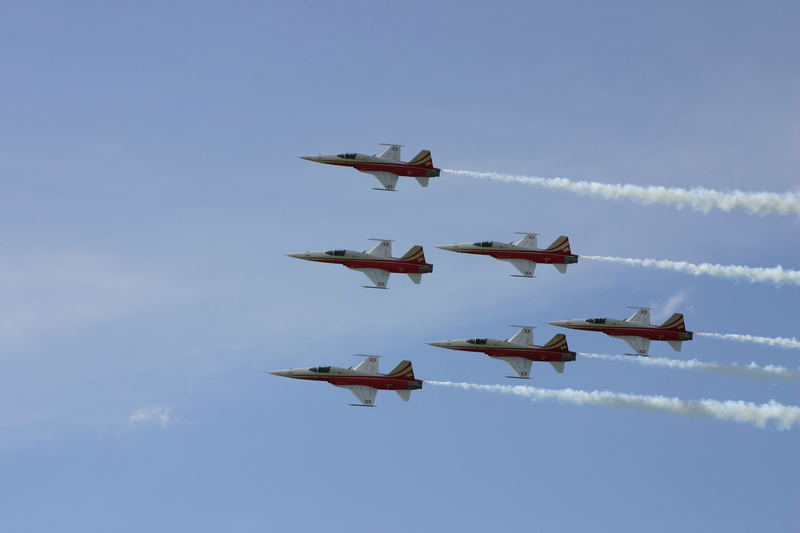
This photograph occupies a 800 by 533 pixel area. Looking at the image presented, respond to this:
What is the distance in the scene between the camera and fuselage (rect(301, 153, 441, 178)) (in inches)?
6132

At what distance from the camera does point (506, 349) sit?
15612cm

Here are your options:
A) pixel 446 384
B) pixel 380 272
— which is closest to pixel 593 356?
pixel 446 384

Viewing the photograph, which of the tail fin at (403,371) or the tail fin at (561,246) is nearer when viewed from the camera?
the tail fin at (403,371)

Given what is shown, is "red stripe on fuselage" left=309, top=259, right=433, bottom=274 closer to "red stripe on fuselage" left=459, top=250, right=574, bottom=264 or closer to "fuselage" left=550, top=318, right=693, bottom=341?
"red stripe on fuselage" left=459, top=250, right=574, bottom=264

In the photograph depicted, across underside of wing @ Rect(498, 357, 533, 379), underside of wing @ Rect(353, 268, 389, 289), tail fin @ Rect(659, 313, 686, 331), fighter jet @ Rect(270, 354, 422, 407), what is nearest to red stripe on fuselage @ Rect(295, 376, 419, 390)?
fighter jet @ Rect(270, 354, 422, 407)

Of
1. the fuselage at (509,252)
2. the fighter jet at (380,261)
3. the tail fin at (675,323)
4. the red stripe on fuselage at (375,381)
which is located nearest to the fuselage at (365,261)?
the fighter jet at (380,261)

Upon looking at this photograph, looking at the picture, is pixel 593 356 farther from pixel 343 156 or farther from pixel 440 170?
pixel 343 156

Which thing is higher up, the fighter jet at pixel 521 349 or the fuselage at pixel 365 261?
the fuselage at pixel 365 261

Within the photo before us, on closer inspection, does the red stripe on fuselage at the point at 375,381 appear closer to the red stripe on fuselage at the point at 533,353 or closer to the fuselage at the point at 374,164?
the red stripe on fuselage at the point at 533,353

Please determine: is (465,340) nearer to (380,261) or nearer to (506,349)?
(506,349)

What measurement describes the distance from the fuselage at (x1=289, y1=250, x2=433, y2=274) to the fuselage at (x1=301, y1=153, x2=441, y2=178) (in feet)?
36.7

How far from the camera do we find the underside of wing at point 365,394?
15150 cm

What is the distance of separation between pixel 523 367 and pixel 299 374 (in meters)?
29.0

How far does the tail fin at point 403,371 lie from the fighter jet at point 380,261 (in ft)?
35.7
